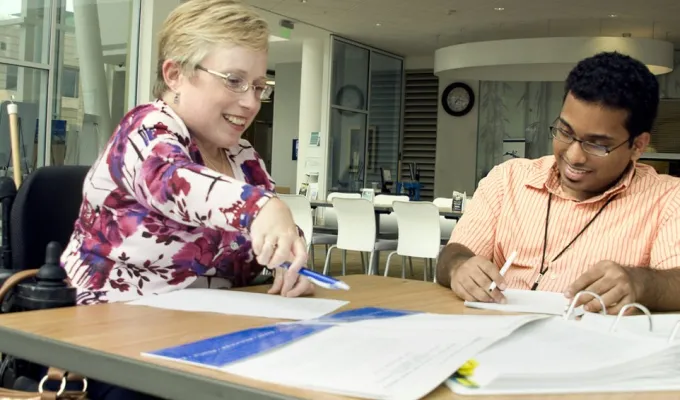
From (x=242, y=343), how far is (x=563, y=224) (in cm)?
119

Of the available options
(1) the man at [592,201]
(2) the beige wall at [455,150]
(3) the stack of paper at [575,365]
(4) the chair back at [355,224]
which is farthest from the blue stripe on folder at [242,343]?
(2) the beige wall at [455,150]

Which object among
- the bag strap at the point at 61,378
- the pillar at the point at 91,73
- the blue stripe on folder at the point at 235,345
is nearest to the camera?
the blue stripe on folder at the point at 235,345

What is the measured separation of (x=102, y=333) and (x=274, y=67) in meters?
15.5

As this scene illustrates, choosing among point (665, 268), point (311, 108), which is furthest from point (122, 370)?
point (311, 108)

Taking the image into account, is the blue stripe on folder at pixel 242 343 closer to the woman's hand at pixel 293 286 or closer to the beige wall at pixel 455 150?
the woman's hand at pixel 293 286

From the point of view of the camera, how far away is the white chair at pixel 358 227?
22.1 feet

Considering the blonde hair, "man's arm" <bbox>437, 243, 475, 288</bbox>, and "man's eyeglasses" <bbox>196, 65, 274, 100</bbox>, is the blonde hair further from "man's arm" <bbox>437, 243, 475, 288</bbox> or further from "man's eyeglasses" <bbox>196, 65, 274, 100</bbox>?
"man's arm" <bbox>437, 243, 475, 288</bbox>

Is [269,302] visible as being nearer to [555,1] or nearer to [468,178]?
[555,1]

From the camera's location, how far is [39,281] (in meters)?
1.24

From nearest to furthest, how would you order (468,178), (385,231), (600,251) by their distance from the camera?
(600,251) < (385,231) < (468,178)

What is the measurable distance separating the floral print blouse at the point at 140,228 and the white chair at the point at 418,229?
16.2ft

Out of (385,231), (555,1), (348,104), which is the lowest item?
(385,231)

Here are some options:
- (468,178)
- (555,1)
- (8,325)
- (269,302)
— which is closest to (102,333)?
(8,325)

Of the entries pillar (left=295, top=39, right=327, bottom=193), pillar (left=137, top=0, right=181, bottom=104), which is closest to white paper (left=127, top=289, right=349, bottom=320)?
pillar (left=137, top=0, right=181, bottom=104)
